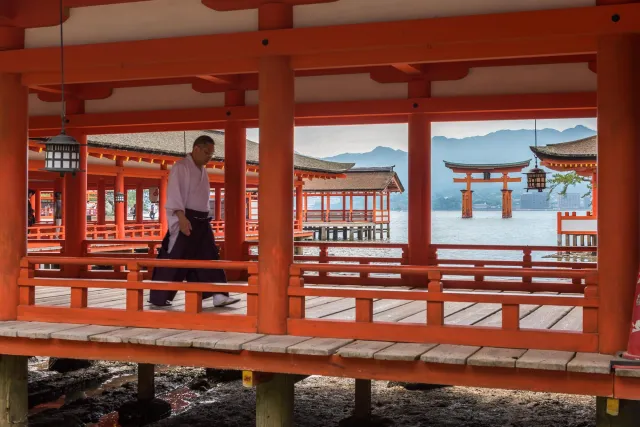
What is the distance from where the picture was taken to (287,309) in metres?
6.24

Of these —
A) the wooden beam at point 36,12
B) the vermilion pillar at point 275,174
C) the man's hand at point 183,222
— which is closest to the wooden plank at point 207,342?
the vermilion pillar at point 275,174

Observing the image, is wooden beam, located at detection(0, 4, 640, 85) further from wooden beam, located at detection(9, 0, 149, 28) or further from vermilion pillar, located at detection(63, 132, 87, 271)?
vermilion pillar, located at detection(63, 132, 87, 271)

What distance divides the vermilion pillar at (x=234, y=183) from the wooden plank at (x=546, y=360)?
5.62 metres

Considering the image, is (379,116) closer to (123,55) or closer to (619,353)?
(123,55)

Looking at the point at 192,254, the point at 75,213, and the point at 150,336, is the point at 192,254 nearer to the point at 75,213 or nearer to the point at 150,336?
the point at 150,336

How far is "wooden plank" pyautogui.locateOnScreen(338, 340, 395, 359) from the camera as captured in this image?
219 inches

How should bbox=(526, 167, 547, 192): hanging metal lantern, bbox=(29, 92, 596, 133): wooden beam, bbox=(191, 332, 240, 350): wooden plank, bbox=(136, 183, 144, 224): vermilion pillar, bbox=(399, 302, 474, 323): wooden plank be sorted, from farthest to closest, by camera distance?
bbox=(136, 183, 144, 224): vermilion pillar
bbox=(526, 167, 547, 192): hanging metal lantern
bbox=(29, 92, 596, 133): wooden beam
bbox=(399, 302, 474, 323): wooden plank
bbox=(191, 332, 240, 350): wooden plank

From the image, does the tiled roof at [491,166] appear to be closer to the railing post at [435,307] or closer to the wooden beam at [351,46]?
the wooden beam at [351,46]

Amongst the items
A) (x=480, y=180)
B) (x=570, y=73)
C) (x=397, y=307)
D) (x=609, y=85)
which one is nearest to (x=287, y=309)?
(x=397, y=307)

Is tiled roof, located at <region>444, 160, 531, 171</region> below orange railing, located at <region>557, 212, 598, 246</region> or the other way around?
the other way around

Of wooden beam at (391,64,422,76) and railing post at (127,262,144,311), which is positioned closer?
railing post at (127,262,144,311)

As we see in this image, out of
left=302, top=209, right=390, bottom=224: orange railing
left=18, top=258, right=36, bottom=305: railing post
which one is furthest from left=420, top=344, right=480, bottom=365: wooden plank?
left=302, top=209, right=390, bottom=224: orange railing

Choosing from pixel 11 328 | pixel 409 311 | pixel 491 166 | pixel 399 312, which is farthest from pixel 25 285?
pixel 491 166

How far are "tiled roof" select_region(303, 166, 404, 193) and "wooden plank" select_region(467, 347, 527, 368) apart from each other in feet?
130
